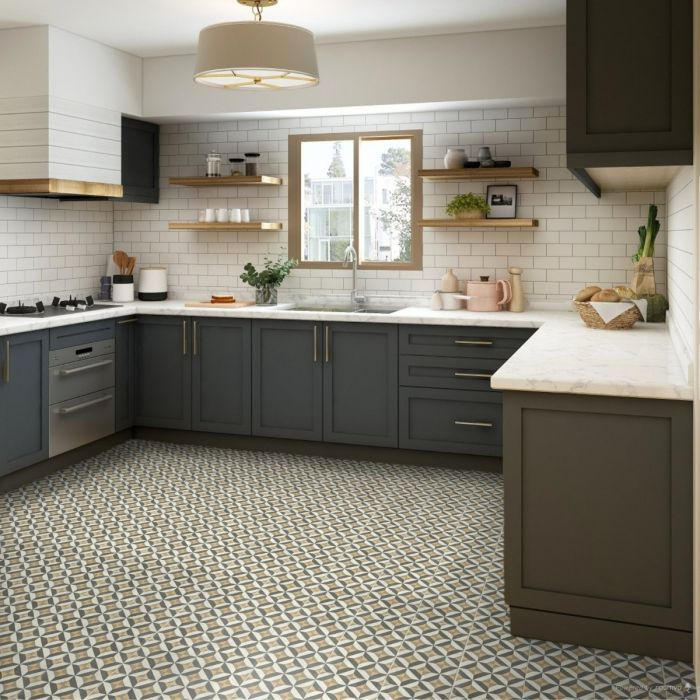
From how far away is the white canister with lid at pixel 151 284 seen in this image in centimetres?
620

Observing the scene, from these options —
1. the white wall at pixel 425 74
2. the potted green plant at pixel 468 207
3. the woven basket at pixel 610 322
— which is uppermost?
the white wall at pixel 425 74

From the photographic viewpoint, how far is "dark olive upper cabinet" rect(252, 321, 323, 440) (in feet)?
17.6

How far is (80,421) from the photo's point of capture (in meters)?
5.22

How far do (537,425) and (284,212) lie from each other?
369cm

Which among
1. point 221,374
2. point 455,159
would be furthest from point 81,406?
point 455,159

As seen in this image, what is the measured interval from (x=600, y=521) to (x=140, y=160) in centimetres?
453

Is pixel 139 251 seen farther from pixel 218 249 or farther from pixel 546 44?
pixel 546 44

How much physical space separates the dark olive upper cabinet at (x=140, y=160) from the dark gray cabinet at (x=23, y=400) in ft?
5.13

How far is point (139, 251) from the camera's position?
645cm

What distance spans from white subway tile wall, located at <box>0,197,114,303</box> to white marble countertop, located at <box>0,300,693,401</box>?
56 centimetres

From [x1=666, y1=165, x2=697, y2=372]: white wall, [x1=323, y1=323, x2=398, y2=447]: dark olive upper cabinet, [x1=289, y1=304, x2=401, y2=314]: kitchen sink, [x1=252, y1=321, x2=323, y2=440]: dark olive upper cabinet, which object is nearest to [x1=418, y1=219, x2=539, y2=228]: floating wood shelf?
[x1=289, y1=304, x2=401, y2=314]: kitchen sink

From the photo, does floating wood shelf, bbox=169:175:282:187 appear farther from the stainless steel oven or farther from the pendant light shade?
the pendant light shade

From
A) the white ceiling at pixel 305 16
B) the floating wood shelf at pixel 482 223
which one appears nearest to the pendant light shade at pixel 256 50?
the white ceiling at pixel 305 16

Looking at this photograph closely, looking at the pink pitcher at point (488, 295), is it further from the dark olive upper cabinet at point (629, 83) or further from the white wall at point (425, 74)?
the dark olive upper cabinet at point (629, 83)
